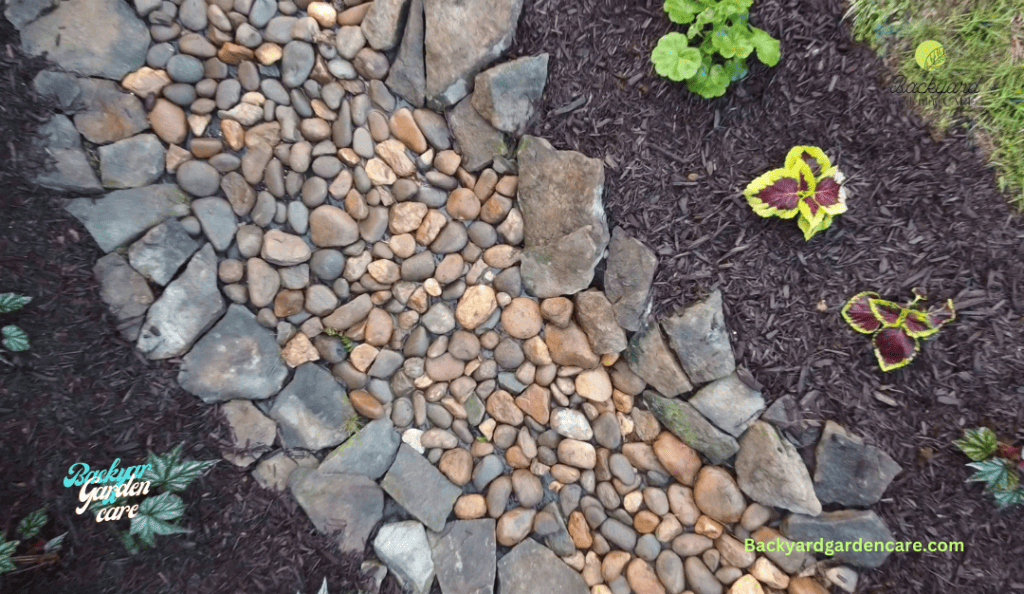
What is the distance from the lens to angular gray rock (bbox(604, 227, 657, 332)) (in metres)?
2.62

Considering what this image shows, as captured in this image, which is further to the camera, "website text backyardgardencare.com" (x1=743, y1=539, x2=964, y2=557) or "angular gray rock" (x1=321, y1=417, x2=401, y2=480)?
"angular gray rock" (x1=321, y1=417, x2=401, y2=480)

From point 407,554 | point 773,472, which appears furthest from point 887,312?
point 407,554

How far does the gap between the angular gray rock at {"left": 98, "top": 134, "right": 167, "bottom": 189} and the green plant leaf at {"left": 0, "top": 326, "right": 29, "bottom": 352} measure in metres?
0.72

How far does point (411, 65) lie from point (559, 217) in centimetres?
109

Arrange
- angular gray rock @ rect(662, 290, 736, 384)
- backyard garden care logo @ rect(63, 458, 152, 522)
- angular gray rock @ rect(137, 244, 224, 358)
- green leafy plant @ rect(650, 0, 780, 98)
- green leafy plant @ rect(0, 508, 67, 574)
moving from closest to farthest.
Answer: green leafy plant @ rect(0, 508, 67, 574)
backyard garden care logo @ rect(63, 458, 152, 522)
green leafy plant @ rect(650, 0, 780, 98)
angular gray rock @ rect(137, 244, 224, 358)
angular gray rock @ rect(662, 290, 736, 384)

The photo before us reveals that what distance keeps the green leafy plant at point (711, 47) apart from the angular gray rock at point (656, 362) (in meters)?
1.17

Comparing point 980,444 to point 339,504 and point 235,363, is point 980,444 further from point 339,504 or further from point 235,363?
point 235,363

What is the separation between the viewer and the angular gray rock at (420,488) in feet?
8.85

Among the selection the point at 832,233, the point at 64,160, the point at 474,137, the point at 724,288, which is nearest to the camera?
the point at 64,160

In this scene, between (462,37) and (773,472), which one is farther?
(462,37)

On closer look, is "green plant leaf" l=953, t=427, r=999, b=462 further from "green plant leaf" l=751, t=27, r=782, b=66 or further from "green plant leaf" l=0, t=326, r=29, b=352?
"green plant leaf" l=0, t=326, r=29, b=352

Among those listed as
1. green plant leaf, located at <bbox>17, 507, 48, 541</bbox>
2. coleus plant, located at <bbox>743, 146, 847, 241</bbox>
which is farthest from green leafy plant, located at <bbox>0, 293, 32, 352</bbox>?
coleus plant, located at <bbox>743, 146, 847, 241</bbox>

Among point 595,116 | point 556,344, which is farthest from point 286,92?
point 556,344

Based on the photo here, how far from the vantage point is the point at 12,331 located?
2.19 m
